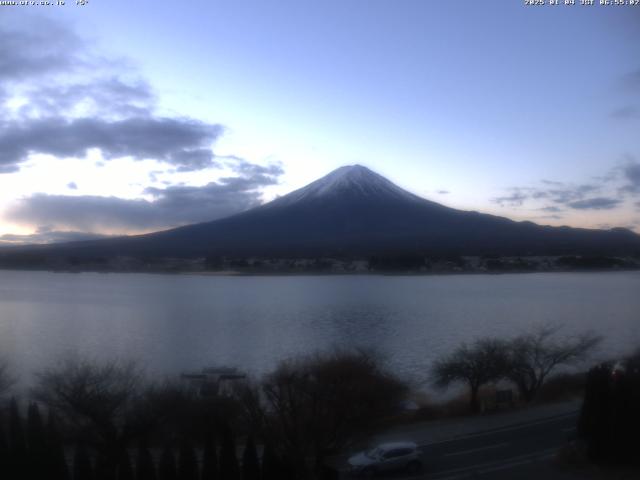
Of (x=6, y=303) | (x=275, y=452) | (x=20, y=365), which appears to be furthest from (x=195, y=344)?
(x=6, y=303)

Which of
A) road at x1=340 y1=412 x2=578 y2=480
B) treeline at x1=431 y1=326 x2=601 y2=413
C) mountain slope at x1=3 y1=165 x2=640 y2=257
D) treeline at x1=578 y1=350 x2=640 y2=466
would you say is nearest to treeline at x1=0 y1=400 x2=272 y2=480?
road at x1=340 y1=412 x2=578 y2=480

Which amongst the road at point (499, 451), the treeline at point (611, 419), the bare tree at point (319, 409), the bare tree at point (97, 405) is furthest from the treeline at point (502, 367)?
the bare tree at point (97, 405)

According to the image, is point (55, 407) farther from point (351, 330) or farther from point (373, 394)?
point (351, 330)

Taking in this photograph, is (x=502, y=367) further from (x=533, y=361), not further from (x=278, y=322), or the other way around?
(x=278, y=322)

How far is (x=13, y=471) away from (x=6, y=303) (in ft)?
88.5

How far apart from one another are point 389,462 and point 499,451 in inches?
59.5

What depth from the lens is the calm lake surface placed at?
1584cm

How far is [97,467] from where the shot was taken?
19.3 ft

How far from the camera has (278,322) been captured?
22.4m

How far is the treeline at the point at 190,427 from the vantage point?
5.86 m

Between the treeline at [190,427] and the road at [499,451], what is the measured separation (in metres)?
0.81

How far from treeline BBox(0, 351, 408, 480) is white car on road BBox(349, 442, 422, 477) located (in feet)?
0.84

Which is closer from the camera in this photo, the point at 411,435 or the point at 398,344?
the point at 411,435

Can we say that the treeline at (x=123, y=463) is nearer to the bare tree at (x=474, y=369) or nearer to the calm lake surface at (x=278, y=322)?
the bare tree at (x=474, y=369)
